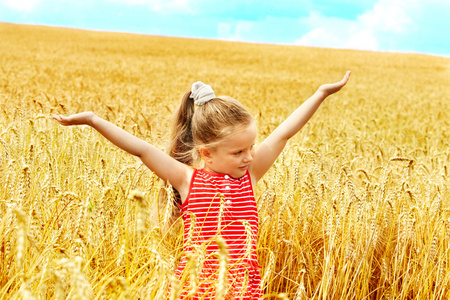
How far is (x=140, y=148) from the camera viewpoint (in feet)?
5.76

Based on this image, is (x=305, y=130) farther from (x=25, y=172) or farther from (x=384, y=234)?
(x=25, y=172)

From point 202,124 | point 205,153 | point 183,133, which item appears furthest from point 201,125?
point 183,133

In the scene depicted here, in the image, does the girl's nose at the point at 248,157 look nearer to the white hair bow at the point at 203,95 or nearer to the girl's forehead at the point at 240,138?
the girl's forehead at the point at 240,138

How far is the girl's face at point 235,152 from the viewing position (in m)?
1.78

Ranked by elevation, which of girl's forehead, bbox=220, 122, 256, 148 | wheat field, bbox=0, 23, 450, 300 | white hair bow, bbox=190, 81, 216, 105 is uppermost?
white hair bow, bbox=190, 81, 216, 105

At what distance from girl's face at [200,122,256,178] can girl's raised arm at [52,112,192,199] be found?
14 cm

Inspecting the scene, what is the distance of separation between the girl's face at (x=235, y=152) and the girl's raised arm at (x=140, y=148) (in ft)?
0.45

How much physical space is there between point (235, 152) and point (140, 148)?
1.16ft

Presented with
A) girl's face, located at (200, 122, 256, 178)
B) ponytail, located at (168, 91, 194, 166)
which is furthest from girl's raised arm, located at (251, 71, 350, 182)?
ponytail, located at (168, 91, 194, 166)

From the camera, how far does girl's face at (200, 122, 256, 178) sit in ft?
5.83

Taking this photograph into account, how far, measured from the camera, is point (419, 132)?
619 centimetres

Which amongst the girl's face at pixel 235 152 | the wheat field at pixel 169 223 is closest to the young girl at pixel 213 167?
the girl's face at pixel 235 152

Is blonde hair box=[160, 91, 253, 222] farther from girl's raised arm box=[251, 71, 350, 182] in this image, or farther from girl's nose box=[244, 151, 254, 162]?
girl's raised arm box=[251, 71, 350, 182]

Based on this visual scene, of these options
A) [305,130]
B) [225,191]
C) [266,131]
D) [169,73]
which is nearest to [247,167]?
[225,191]
